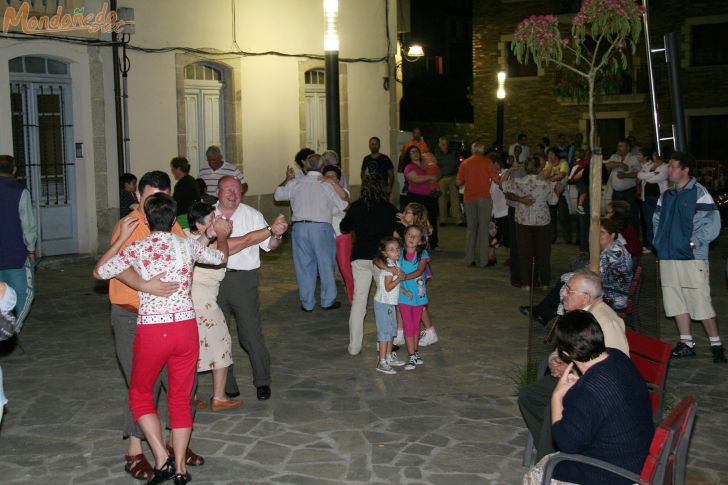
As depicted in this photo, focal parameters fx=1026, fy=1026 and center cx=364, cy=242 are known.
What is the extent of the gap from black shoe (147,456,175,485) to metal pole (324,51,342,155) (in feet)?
21.4

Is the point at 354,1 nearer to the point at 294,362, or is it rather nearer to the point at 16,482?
the point at 294,362

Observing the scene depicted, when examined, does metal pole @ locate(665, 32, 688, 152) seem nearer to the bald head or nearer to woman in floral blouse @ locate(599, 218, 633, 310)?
woman in floral blouse @ locate(599, 218, 633, 310)

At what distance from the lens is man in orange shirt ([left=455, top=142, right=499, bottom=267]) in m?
14.2

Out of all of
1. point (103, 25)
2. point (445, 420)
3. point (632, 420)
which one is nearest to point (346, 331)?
point (445, 420)

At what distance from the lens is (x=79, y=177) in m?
15.0

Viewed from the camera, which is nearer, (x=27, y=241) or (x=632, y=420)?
(x=632, y=420)

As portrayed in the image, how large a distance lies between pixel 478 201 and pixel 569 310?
8374mm

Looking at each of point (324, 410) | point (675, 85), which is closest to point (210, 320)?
point (324, 410)

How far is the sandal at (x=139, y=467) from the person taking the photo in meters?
6.05

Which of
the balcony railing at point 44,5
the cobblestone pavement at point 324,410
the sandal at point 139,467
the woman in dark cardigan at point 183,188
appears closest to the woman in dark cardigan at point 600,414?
the cobblestone pavement at point 324,410

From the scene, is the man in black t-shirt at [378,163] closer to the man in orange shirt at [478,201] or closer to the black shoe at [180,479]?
the man in orange shirt at [478,201]

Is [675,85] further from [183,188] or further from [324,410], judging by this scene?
[183,188]

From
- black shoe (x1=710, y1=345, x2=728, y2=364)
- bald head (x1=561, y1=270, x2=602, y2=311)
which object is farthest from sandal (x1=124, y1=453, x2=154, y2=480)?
black shoe (x1=710, y1=345, x2=728, y2=364)

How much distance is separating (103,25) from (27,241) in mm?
6765
